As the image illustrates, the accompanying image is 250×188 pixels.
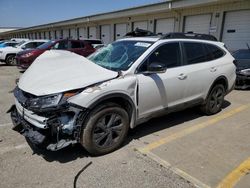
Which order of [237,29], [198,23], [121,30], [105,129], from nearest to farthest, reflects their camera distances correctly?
1. [105,129]
2. [237,29]
3. [198,23]
4. [121,30]

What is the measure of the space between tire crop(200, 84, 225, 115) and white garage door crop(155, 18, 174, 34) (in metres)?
12.0

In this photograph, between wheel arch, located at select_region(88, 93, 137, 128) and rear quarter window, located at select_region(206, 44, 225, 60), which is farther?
rear quarter window, located at select_region(206, 44, 225, 60)

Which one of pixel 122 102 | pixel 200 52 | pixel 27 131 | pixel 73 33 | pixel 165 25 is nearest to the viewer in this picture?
pixel 27 131

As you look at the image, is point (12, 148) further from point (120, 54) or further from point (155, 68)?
point (155, 68)

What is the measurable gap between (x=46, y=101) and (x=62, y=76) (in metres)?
0.50

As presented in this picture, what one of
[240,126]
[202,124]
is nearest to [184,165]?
[202,124]

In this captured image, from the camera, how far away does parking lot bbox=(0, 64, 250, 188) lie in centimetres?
307

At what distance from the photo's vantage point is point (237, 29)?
13.0m

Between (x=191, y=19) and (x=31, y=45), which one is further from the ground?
(x=191, y=19)

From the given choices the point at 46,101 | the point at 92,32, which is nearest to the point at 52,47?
the point at 46,101

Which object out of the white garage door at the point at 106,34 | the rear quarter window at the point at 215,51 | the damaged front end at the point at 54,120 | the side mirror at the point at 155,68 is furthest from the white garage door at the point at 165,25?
the damaged front end at the point at 54,120

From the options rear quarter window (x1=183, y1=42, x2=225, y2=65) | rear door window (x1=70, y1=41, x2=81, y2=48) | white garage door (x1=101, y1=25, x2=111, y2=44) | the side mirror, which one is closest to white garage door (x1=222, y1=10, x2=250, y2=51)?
rear door window (x1=70, y1=41, x2=81, y2=48)

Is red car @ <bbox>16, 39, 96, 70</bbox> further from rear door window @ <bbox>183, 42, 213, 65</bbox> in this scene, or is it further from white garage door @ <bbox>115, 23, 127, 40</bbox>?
white garage door @ <bbox>115, 23, 127, 40</bbox>

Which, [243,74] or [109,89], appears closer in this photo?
[109,89]
